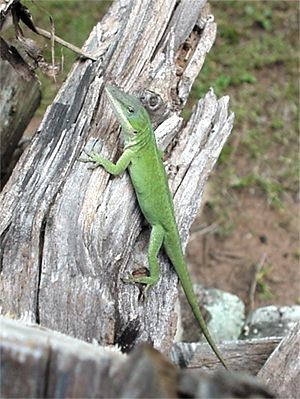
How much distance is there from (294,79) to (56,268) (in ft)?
15.6

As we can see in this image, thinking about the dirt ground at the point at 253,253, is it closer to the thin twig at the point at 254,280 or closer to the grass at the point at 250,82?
the thin twig at the point at 254,280

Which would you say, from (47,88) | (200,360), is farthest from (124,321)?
(47,88)

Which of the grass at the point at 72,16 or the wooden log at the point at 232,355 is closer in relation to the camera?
the wooden log at the point at 232,355

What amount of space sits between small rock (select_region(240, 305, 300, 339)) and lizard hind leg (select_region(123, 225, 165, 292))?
1.34 meters

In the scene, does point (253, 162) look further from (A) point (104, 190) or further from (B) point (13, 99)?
(A) point (104, 190)

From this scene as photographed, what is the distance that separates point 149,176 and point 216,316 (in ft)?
5.69

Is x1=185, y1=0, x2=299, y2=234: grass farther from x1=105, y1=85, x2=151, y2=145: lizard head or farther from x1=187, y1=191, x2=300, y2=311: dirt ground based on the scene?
x1=105, y1=85, x2=151, y2=145: lizard head

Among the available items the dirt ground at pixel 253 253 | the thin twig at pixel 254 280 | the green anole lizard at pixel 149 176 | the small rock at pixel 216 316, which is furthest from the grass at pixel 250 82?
the green anole lizard at pixel 149 176

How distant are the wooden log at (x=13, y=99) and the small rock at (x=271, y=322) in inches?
69.7

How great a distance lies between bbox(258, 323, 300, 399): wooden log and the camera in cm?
287

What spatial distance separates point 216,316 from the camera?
4.72 m

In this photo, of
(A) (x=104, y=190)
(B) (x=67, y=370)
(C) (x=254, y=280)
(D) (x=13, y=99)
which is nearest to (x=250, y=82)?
(C) (x=254, y=280)

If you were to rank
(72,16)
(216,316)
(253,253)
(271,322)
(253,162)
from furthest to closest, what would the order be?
(72,16) → (253,162) → (253,253) → (216,316) → (271,322)

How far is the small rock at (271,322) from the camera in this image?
4.24m
